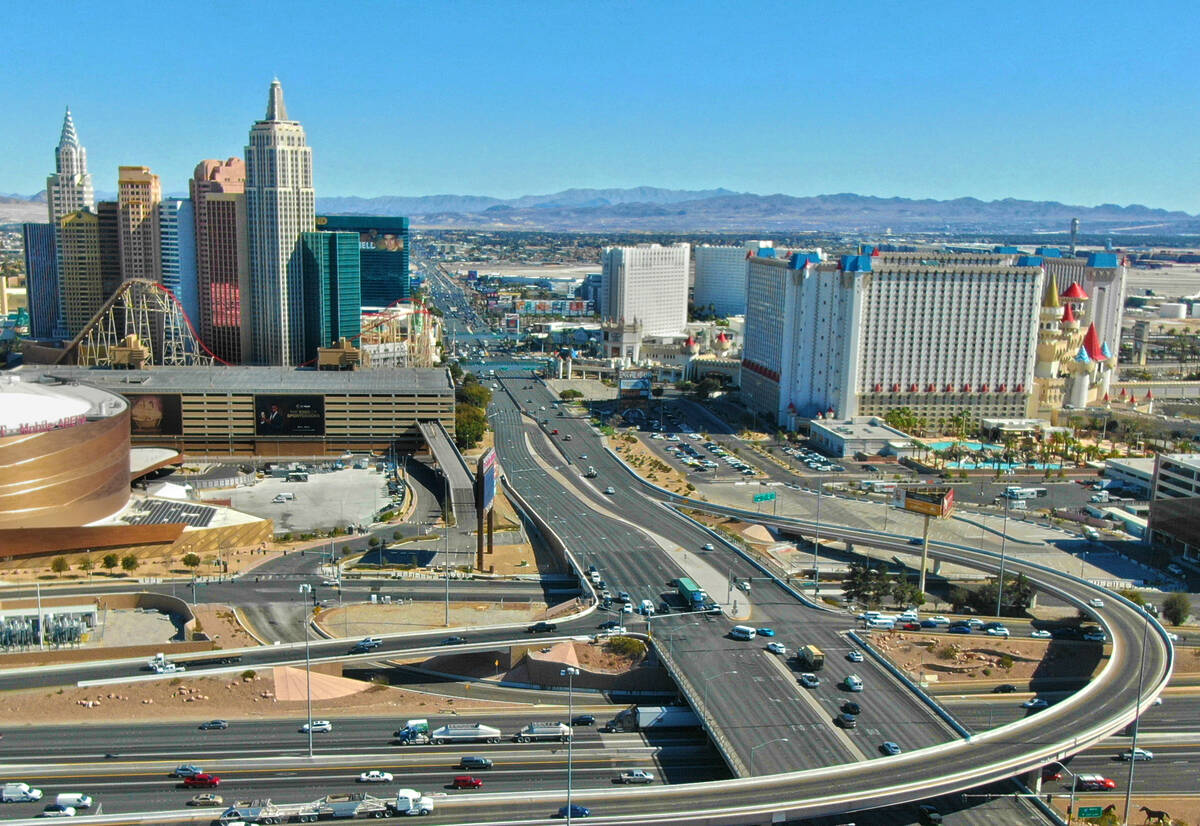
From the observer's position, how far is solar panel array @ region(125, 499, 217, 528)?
67.0 m

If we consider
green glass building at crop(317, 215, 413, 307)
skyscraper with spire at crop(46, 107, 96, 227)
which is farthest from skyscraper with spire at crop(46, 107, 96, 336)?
green glass building at crop(317, 215, 413, 307)

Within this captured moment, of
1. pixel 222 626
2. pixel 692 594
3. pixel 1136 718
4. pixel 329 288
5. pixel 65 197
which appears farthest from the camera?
pixel 65 197

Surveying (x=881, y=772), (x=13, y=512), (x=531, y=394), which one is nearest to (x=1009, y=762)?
(x=881, y=772)

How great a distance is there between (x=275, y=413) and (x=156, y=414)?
30.6 ft

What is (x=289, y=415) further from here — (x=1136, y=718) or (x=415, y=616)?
(x=1136, y=718)

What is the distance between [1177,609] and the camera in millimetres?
56156

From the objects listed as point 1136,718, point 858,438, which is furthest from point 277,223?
point 1136,718

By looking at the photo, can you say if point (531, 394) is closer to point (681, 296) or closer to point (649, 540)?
point (681, 296)

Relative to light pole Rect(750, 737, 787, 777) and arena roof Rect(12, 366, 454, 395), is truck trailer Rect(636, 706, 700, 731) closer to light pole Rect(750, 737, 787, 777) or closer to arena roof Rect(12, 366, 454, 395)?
light pole Rect(750, 737, 787, 777)

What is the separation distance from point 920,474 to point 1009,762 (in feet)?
181

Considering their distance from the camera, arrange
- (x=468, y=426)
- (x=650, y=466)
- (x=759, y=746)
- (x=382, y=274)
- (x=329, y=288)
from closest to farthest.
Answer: (x=759, y=746) → (x=650, y=466) → (x=468, y=426) → (x=329, y=288) → (x=382, y=274)

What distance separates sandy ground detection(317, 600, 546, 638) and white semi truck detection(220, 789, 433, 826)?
16185 millimetres

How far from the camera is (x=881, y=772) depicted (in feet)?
121

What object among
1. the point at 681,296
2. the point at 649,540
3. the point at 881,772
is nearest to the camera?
the point at 881,772
